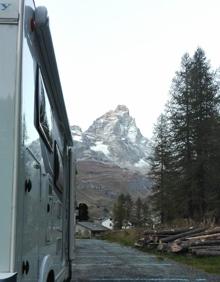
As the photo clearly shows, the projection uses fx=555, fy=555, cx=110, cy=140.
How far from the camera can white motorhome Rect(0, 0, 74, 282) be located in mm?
3459

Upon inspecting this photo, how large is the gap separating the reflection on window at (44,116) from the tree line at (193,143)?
38615 mm

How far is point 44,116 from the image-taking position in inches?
195

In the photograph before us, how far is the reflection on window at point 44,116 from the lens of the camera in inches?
179

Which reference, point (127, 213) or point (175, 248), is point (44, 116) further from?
point (127, 213)

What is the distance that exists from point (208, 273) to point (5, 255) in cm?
1283

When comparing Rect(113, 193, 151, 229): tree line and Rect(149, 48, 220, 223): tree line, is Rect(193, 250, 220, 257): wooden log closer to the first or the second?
Rect(149, 48, 220, 223): tree line

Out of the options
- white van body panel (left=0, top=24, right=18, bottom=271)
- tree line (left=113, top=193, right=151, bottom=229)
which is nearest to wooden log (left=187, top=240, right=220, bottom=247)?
white van body panel (left=0, top=24, right=18, bottom=271)

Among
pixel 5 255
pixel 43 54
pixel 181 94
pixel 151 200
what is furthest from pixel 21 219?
pixel 151 200

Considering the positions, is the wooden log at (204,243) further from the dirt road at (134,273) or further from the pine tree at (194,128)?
the pine tree at (194,128)

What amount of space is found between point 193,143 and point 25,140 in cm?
4531

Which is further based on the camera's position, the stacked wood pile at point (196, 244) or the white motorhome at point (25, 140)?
the stacked wood pile at point (196, 244)

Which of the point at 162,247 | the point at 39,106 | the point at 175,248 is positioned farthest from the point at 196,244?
the point at 39,106

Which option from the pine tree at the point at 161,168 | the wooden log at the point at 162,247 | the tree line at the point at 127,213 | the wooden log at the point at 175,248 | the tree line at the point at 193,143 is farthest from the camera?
the tree line at the point at 127,213

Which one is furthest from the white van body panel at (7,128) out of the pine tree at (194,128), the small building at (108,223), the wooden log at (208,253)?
the small building at (108,223)
